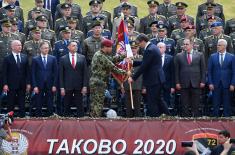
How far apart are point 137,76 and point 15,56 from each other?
3.55m

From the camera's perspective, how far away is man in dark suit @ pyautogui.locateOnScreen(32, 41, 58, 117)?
22.2 m

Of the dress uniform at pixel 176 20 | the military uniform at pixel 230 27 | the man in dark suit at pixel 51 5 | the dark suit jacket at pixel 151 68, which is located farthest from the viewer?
the man in dark suit at pixel 51 5

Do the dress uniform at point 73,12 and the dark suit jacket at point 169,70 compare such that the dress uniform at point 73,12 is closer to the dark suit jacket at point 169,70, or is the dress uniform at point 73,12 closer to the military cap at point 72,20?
the military cap at point 72,20

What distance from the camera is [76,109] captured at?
22.2 metres

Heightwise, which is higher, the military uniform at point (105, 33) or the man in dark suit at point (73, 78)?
the military uniform at point (105, 33)

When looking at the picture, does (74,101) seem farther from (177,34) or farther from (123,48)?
(177,34)

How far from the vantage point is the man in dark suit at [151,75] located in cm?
2052

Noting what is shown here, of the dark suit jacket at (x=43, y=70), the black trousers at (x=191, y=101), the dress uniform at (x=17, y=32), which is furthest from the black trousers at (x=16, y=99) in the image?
the black trousers at (x=191, y=101)

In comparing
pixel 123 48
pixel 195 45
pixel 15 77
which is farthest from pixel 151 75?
pixel 15 77

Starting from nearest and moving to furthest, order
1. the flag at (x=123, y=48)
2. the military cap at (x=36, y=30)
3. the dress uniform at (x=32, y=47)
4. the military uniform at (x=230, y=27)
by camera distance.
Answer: the flag at (x=123, y=48) → the dress uniform at (x=32, y=47) → the military cap at (x=36, y=30) → the military uniform at (x=230, y=27)

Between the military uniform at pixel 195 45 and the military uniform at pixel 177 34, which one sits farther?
the military uniform at pixel 177 34

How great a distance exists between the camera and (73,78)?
22125 mm

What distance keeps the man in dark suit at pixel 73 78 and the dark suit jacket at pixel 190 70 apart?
7.94ft

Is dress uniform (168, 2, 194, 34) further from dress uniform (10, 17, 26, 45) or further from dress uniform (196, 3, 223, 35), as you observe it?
dress uniform (10, 17, 26, 45)
